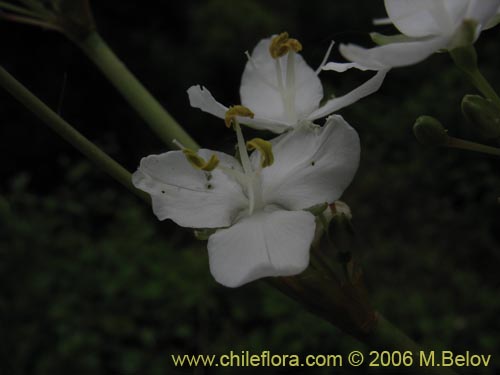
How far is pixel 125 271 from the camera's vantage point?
235cm

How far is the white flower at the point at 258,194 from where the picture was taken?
502mm

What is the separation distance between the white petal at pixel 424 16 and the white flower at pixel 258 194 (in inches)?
3.2

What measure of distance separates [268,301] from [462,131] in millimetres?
1372

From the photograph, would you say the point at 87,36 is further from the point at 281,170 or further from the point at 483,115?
the point at 483,115

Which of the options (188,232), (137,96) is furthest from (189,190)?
(188,232)

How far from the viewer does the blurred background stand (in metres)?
2.12

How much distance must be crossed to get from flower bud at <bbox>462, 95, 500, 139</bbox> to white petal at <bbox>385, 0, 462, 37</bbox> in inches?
2.2

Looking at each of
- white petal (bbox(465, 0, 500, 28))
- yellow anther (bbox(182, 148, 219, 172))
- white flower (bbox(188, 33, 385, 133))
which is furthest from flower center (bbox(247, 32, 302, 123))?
white petal (bbox(465, 0, 500, 28))

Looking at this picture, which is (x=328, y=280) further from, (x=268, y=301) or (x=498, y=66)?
(x=498, y=66)

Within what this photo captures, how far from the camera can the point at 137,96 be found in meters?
0.78

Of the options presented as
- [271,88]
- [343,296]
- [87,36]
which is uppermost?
[87,36]

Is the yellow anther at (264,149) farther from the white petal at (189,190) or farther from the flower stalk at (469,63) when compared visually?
the flower stalk at (469,63)

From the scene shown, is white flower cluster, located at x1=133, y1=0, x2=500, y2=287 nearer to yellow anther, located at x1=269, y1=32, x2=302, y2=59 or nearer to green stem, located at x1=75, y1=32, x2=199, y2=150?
yellow anther, located at x1=269, y1=32, x2=302, y2=59

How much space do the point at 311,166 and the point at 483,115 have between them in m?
0.13
